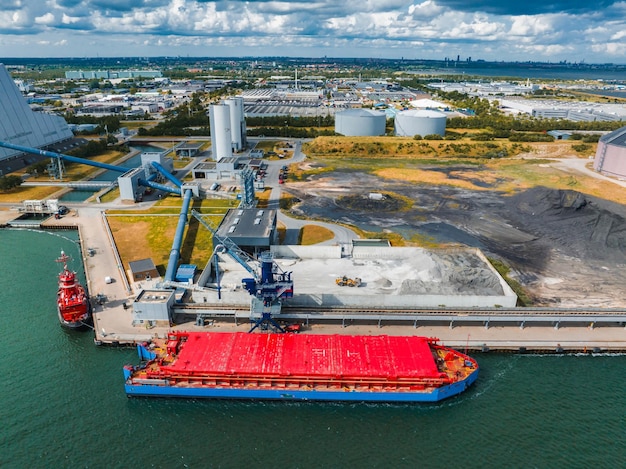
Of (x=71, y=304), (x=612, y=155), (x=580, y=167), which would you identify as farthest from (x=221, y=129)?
Answer: (x=612, y=155)

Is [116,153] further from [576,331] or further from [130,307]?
[576,331]

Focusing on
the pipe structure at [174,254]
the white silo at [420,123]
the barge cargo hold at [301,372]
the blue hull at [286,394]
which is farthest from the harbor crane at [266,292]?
the white silo at [420,123]

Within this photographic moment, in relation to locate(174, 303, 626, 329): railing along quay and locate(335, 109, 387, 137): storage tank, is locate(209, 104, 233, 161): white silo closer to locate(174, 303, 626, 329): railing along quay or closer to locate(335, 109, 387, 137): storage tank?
locate(335, 109, 387, 137): storage tank

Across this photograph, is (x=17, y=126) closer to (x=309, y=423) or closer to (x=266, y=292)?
(x=266, y=292)

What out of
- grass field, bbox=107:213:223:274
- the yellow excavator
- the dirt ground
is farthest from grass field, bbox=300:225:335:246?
grass field, bbox=107:213:223:274

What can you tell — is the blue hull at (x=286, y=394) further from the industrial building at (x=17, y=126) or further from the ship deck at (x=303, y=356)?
the industrial building at (x=17, y=126)

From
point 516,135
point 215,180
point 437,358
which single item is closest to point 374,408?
point 437,358
